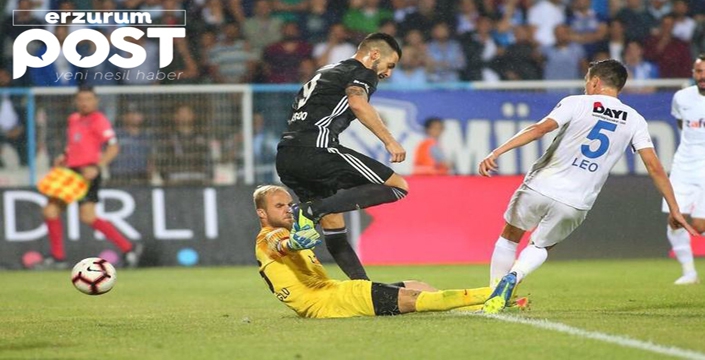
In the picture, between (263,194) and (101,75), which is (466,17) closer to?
(101,75)

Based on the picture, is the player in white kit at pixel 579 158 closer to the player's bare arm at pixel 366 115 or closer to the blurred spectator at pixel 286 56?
the player's bare arm at pixel 366 115

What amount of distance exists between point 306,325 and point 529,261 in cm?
169

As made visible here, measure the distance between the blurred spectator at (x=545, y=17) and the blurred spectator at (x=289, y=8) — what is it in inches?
136

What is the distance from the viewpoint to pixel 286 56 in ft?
58.0

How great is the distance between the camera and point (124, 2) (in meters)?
17.3

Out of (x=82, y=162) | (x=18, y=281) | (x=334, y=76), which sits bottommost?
(x=18, y=281)

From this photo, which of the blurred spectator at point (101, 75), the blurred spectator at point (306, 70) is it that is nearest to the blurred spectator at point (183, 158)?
the blurred spectator at point (101, 75)

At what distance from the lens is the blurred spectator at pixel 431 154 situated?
53.3ft

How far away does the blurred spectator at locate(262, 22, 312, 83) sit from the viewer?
17469mm

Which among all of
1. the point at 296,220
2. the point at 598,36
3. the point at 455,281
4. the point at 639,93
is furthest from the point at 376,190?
the point at 598,36

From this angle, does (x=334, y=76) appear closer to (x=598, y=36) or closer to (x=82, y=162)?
(x=82, y=162)

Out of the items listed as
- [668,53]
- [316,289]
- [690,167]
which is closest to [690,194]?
[690,167]

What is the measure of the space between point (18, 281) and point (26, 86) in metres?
4.03

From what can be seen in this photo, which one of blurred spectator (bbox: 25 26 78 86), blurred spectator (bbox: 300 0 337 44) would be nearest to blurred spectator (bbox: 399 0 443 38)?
blurred spectator (bbox: 300 0 337 44)
